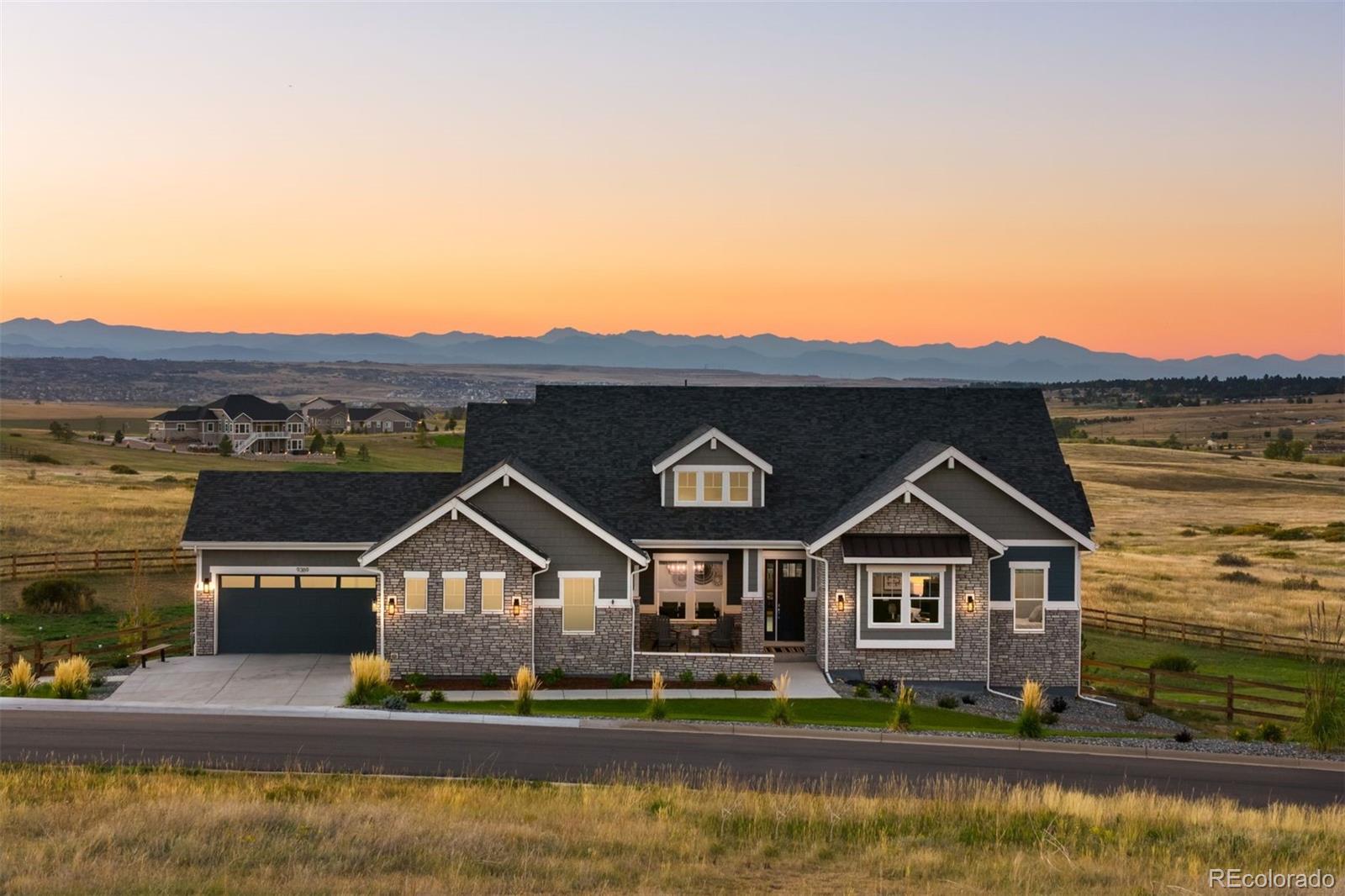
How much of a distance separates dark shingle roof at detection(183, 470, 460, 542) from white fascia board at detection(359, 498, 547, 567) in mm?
2823

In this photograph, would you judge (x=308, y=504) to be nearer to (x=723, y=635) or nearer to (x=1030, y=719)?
(x=723, y=635)

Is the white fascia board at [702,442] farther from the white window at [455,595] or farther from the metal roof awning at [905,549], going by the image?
the white window at [455,595]

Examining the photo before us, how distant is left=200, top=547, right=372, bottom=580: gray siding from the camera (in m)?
33.4

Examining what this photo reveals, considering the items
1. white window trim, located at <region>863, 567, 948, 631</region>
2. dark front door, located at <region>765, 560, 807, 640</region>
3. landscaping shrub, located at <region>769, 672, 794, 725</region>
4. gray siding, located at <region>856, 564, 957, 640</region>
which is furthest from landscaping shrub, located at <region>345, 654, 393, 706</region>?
white window trim, located at <region>863, 567, 948, 631</region>

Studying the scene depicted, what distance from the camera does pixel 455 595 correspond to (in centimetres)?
3097

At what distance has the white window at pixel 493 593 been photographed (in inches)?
1220

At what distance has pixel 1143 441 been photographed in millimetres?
181250

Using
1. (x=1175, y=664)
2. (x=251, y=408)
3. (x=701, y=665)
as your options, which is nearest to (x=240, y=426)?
(x=251, y=408)

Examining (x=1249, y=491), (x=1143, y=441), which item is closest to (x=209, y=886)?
(x=1249, y=491)

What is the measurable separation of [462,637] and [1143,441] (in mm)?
168421

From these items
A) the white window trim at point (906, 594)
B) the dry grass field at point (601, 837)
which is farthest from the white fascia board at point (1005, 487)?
the dry grass field at point (601, 837)

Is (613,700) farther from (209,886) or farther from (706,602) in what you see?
(209,886)

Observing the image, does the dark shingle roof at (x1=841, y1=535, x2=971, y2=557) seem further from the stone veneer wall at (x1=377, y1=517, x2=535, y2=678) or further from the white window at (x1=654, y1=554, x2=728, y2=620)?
the stone veneer wall at (x1=377, y1=517, x2=535, y2=678)

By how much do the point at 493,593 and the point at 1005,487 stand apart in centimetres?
1391
